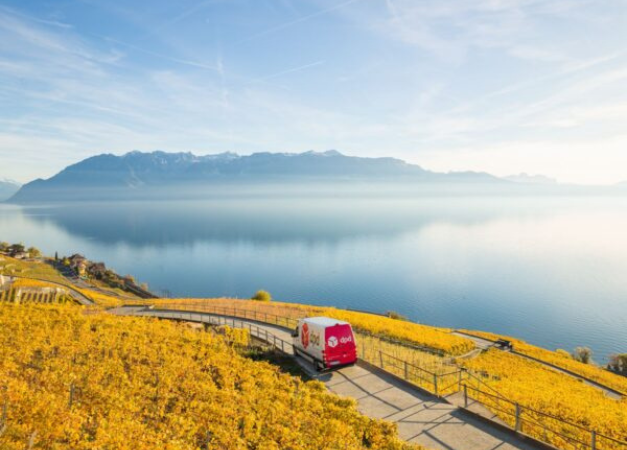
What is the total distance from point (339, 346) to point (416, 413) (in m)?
5.59

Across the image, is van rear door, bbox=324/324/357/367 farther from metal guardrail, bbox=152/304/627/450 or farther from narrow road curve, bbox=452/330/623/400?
narrow road curve, bbox=452/330/623/400

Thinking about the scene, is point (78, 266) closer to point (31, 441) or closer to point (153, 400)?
point (153, 400)

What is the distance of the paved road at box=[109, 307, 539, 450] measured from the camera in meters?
13.9

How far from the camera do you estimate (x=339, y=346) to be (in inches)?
818

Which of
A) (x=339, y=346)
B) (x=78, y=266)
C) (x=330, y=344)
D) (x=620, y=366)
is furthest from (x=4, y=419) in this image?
(x=78, y=266)

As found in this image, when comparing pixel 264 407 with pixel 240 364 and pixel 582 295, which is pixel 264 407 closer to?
pixel 240 364

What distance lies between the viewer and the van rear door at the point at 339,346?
20.6 meters

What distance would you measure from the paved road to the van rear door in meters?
0.84

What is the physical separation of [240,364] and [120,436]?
1052 centimetres

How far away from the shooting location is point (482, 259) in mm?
139250

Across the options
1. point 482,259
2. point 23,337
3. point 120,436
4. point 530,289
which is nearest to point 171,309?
point 23,337

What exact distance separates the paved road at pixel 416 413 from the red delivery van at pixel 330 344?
776 millimetres

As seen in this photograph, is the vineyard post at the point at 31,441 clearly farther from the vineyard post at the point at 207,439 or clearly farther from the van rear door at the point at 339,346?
the van rear door at the point at 339,346

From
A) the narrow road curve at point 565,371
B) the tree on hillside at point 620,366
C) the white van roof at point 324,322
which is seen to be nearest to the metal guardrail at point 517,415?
the white van roof at point 324,322
